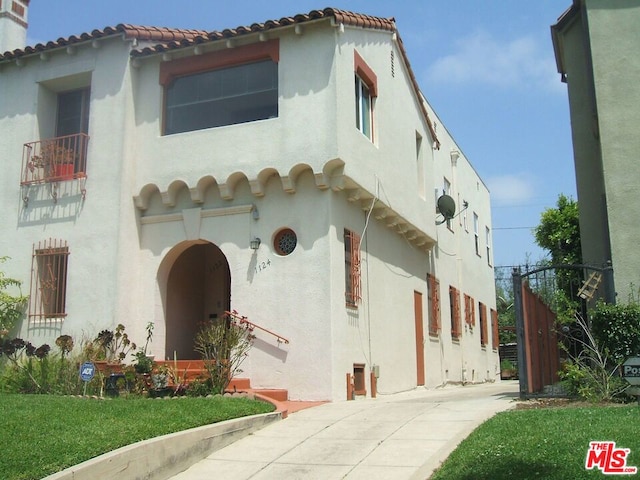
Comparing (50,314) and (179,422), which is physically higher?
(50,314)

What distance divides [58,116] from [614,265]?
12618 mm

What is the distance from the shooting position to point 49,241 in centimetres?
1535

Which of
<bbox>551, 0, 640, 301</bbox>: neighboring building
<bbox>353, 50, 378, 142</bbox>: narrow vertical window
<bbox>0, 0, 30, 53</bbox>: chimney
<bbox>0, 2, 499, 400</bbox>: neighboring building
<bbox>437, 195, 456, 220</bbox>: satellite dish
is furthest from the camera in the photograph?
<bbox>437, 195, 456, 220</bbox>: satellite dish

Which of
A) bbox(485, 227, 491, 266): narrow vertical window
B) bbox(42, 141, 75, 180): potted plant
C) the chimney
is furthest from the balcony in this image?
bbox(485, 227, 491, 266): narrow vertical window

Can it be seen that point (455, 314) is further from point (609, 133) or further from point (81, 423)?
point (81, 423)

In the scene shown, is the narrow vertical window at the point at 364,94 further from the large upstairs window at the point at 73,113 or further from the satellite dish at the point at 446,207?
the large upstairs window at the point at 73,113

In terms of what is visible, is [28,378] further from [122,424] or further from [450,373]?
[450,373]

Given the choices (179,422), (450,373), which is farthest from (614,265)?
(450,373)

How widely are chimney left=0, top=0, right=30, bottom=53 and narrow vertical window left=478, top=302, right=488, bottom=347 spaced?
62.7 feet

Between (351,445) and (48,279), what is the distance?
9.20 metres

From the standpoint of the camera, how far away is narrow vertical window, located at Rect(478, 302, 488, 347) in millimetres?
28300

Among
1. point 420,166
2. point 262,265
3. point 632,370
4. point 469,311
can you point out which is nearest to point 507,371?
point 469,311

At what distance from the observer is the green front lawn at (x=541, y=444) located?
6.52 metres

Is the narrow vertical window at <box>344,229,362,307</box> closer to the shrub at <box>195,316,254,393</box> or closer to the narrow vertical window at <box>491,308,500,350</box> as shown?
the shrub at <box>195,316,254,393</box>
